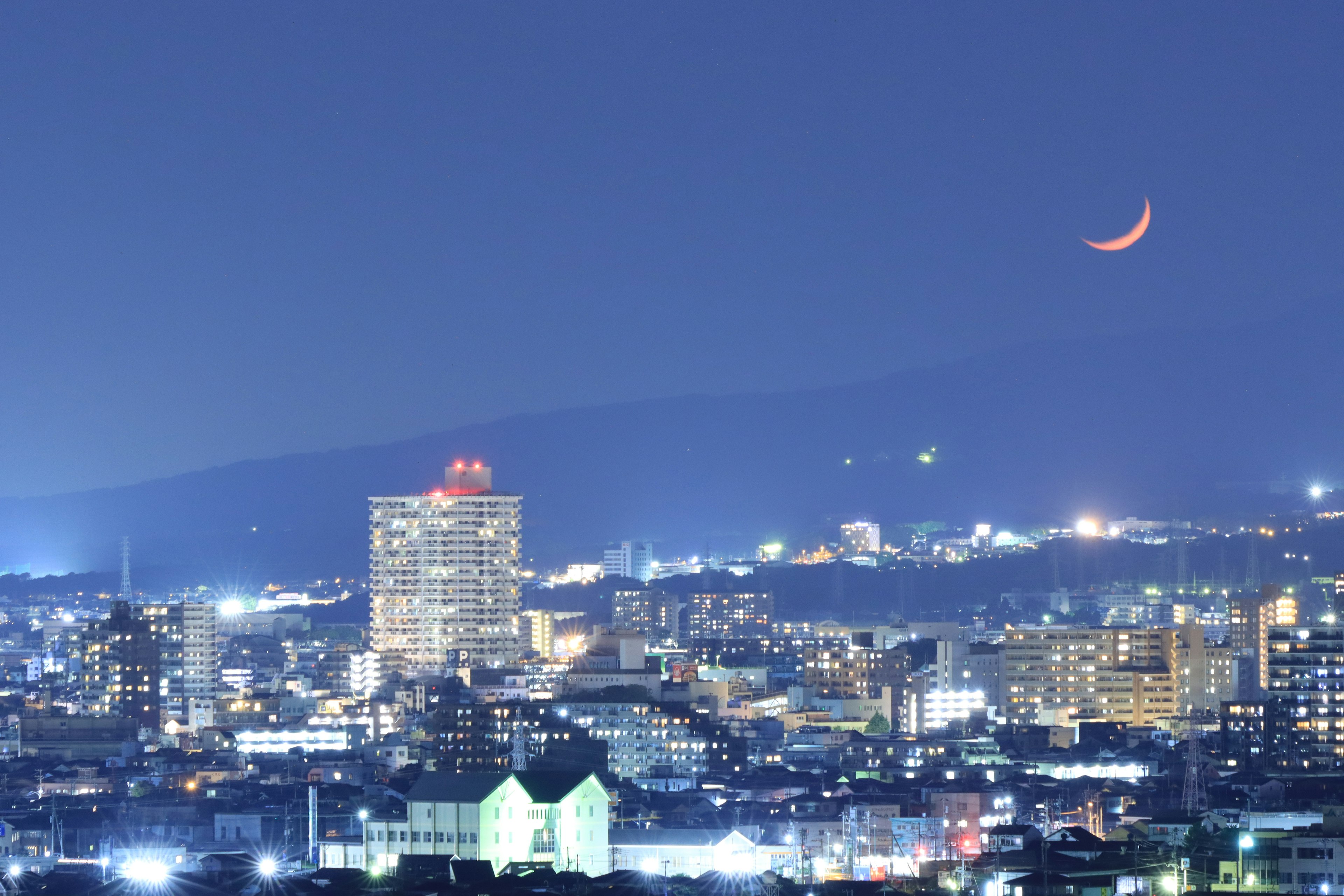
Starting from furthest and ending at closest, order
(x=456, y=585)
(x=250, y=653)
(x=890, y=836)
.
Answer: (x=250, y=653), (x=456, y=585), (x=890, y=836)

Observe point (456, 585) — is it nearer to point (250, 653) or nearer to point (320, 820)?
point (250, 653)

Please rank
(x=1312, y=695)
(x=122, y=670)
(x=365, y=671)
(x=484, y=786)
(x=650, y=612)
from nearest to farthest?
(x=484, y=786) → (x=1312, y=695) → (x=122, y=670) → (x=365, y=671) → (x=650, y=612)

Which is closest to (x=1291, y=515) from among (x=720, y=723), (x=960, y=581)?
(x=960, y=581)

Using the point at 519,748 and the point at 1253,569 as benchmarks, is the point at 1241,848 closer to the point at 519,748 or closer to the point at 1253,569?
the point at 519,748

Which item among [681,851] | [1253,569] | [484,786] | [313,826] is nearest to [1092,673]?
[313,826]

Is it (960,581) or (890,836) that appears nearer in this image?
(890,836)

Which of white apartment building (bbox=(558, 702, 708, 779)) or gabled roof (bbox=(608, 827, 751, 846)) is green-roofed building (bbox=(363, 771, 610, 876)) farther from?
white apartment building (bbox=(558, 702, 708, 779))

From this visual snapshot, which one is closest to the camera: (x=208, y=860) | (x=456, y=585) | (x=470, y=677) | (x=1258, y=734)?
(x=208, y=860)
